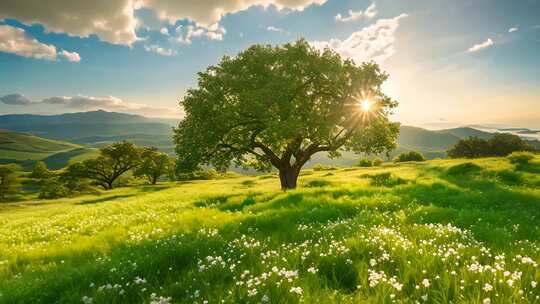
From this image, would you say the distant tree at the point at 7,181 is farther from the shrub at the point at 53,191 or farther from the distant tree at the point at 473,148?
the distant tree at the point at 473,148

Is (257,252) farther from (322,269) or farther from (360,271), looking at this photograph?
(360,271)

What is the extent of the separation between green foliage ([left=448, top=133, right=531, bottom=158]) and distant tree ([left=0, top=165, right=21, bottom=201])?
126m

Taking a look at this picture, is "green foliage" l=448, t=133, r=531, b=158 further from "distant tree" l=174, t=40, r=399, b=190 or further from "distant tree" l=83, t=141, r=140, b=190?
"distant tree" l=83, t=141, r=140, b=190

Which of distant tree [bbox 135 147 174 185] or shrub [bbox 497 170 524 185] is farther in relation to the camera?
distant tree [bbox 135 147 174 185]

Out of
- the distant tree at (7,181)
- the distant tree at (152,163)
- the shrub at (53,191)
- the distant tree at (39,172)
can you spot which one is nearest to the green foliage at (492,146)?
the distant tree at (152,163)

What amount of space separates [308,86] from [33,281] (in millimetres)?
26461

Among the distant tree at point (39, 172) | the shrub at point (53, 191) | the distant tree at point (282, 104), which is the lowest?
the shrub at point (53, 191)

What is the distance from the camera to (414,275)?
450 centimetres

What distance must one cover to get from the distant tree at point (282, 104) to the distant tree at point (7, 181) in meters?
70.1

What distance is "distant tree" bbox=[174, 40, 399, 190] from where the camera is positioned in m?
26.9

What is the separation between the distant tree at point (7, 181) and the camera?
242ft

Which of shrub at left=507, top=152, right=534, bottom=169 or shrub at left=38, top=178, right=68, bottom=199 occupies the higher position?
shrub at left=507, top=152, right=534, bottom=169

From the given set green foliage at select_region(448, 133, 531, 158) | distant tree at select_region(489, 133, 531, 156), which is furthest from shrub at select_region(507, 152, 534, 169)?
distant tree at select_region(489, 133, 531, 156)

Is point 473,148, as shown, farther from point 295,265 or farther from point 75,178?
point 75,178
